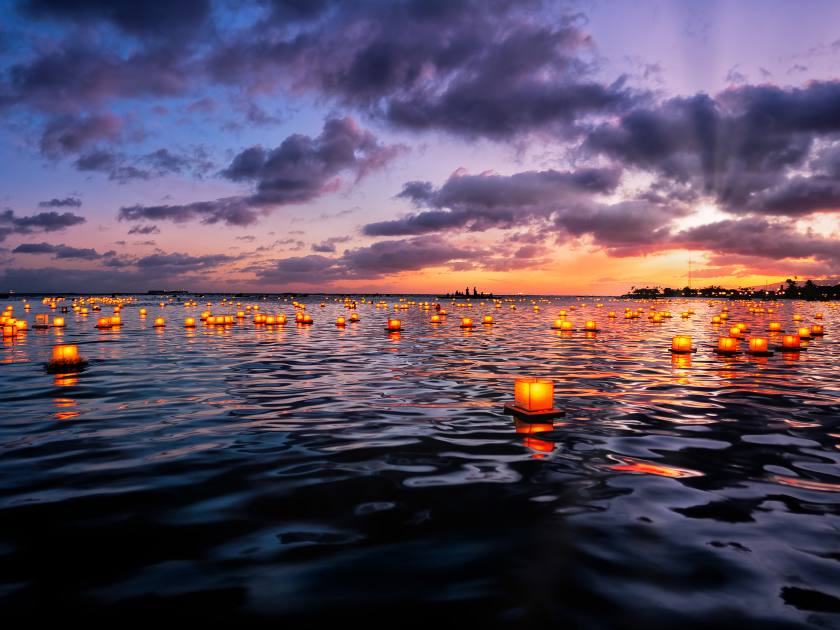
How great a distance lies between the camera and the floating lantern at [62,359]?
666 inches

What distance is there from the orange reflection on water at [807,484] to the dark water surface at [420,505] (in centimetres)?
6

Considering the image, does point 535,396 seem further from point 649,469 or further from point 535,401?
point 649,469

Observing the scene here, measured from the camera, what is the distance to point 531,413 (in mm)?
10664

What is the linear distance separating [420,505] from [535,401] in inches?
195

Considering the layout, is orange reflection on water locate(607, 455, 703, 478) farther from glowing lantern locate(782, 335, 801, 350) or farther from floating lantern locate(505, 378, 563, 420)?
glowing lantern locate(782, 335, 801, 350)

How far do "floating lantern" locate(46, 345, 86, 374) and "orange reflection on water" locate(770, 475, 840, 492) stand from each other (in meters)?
19.3

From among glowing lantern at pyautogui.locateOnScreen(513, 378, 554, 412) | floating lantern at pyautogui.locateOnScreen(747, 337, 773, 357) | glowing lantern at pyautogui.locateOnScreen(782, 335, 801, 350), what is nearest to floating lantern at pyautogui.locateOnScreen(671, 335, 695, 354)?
floating lantern at pyautogui.locateOnScreen(747, 337, 773, 357)

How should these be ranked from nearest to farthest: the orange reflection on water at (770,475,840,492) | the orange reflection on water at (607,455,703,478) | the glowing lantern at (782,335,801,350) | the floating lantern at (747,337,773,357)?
the orange reflection on water at (770,475,840,492) → the orange reflection on water at (607,455,703,478) → the floating lantern at (747,337,773,357) → the glowing lantern at (782,335,801,350)

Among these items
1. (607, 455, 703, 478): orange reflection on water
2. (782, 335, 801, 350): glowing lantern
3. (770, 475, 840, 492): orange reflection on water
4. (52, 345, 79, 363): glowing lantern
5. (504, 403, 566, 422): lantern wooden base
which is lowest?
(770, 475, 840, 492): orange reflection on water

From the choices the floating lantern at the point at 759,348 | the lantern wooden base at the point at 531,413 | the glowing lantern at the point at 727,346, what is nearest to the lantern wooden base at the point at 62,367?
the lantern wooden base at the point at 531,413

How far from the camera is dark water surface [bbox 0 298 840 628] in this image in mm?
4418

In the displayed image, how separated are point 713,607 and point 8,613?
5.78 m

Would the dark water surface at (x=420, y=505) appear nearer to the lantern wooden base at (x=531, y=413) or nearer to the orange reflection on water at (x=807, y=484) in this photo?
the orange reflection on water at (x=807, y=484)

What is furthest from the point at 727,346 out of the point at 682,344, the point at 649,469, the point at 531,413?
the point at 649,469
